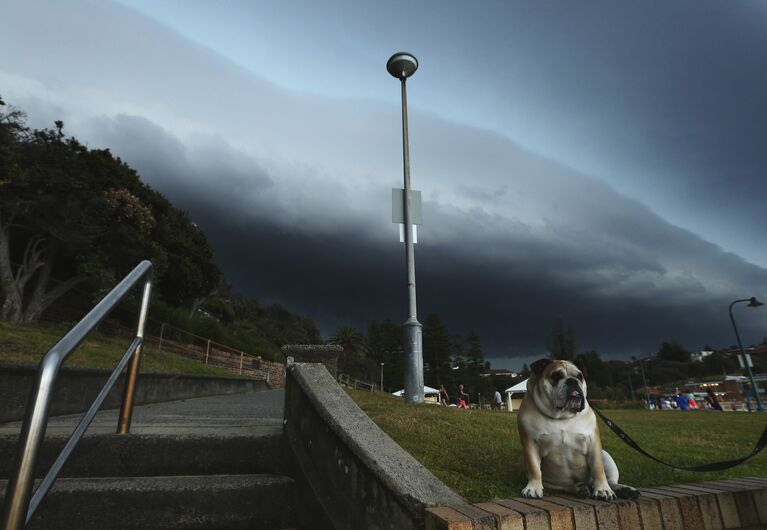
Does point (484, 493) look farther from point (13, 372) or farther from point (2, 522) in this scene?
point (13, 372)

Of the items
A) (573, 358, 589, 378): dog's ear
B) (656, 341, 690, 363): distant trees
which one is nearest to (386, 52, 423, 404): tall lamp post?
(573, 358, 589, 378): dog's ear

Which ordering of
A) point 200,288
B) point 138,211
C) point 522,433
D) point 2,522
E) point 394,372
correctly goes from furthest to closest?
point 394,372 < point 200,288 < point 138,211 < point 522,433 < point 2,522

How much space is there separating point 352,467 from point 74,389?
3959 millimetres

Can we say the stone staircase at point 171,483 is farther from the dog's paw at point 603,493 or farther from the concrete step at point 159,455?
the dog's paw at point 603,493

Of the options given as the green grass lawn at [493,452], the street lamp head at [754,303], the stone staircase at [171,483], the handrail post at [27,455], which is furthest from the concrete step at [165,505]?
the street lamp head at [754,303]

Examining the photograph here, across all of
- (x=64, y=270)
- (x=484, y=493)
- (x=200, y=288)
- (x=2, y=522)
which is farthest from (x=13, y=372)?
(x=200, y=288)

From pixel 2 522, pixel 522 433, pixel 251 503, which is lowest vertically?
pixel 251 503

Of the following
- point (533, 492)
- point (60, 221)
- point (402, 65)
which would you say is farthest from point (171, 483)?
point (60, 221)

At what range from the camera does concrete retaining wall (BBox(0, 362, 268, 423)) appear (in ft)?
12.0

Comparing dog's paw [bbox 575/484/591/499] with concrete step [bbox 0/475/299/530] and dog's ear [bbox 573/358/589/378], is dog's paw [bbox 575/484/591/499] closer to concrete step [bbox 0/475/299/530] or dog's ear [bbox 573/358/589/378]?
dog's ear [bbox 573/358/589/378]

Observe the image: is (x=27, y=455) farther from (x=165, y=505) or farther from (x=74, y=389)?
(x=74, y=389)

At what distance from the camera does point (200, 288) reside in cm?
2725

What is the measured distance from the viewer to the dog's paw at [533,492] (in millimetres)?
1995

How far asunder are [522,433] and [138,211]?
22.0 metres
